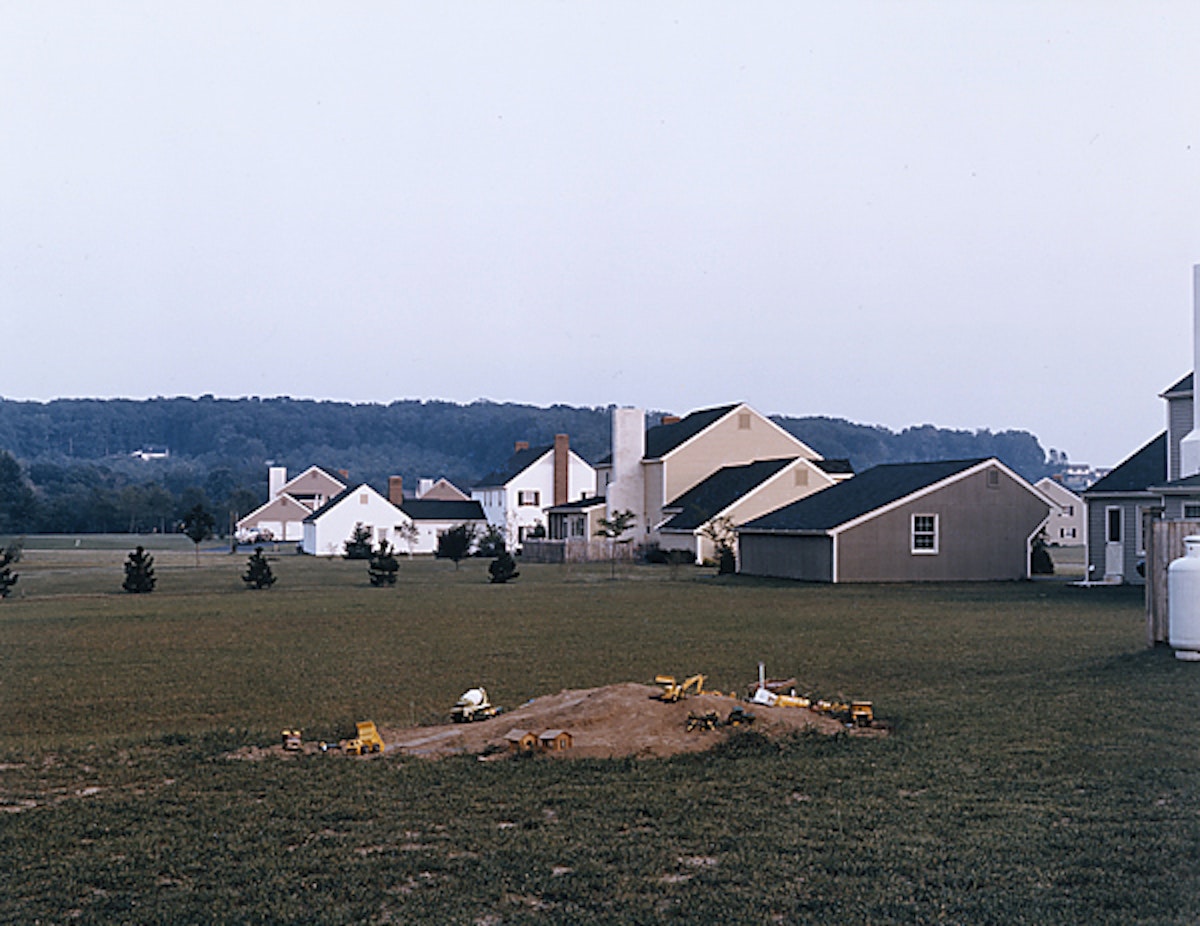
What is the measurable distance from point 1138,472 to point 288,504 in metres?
76.5

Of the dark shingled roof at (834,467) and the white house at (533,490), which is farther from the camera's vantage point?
the white house at (533,490)

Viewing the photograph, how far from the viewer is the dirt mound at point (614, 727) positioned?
1058 centimetres

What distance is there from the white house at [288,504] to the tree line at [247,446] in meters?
3.29

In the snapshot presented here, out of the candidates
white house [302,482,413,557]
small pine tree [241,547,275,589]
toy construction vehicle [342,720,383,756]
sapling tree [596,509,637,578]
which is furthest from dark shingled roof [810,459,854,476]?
toy construction vehicle [342,720,383,756]

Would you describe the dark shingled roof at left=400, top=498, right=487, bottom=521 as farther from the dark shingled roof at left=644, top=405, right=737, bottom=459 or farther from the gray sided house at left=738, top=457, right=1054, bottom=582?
the gray sided house at left=738, top=457, right=1054, bottom=582

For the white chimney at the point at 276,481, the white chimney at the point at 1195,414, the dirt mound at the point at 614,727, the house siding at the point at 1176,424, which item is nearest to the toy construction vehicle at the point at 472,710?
the dirt mound at the point at 614,727

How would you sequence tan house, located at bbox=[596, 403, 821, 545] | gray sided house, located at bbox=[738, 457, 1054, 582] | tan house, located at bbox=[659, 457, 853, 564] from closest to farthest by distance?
gray sided house, located at bbox=[738, 457, 1054, 582] < tan house, located at bbox=[659, 457, 853, 564] < tan house, located at bbox=[596, 403, 821, 545]

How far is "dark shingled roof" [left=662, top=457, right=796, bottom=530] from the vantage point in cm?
5091

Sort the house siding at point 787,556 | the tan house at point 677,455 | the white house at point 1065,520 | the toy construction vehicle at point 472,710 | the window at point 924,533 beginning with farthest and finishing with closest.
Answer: the white house at point 1065,520
the tan house at point 677,455
the window at point 924,533
the house siding at point 787,556
the toy construction vehicle at point 472,710

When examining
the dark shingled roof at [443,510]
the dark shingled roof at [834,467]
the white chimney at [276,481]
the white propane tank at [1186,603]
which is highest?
the white chimney at [276,481]

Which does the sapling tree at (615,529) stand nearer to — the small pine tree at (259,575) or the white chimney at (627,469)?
the white chimney at (627,469)

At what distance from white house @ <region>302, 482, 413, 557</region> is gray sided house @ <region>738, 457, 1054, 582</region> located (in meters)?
36.2

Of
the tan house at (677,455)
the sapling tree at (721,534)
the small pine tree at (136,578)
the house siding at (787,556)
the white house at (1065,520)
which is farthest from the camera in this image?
the white house at (1065,520)

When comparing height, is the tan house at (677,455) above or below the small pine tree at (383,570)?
above
